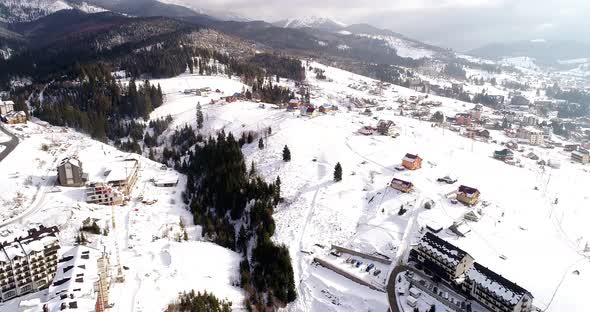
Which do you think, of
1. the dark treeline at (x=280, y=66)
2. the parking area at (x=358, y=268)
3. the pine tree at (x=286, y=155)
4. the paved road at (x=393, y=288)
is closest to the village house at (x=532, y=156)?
the pine tree at (x=286, y=155)

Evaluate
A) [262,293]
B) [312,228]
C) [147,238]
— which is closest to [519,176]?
[312,228]

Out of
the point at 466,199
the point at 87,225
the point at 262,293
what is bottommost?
the point at 262,293

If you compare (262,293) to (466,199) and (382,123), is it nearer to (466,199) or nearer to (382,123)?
(466,199)

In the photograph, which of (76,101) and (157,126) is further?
(76,101)

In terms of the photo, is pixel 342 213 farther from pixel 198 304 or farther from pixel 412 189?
pixel 198 304

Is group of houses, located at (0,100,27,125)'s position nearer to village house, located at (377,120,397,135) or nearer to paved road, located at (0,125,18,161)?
paved road, located at (0,125,18,161)

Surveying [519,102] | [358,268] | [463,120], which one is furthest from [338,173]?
[519,102]

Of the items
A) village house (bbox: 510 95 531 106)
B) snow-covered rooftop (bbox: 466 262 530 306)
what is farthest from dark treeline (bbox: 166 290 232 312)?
village house (bbox: 510 95 531 106)
